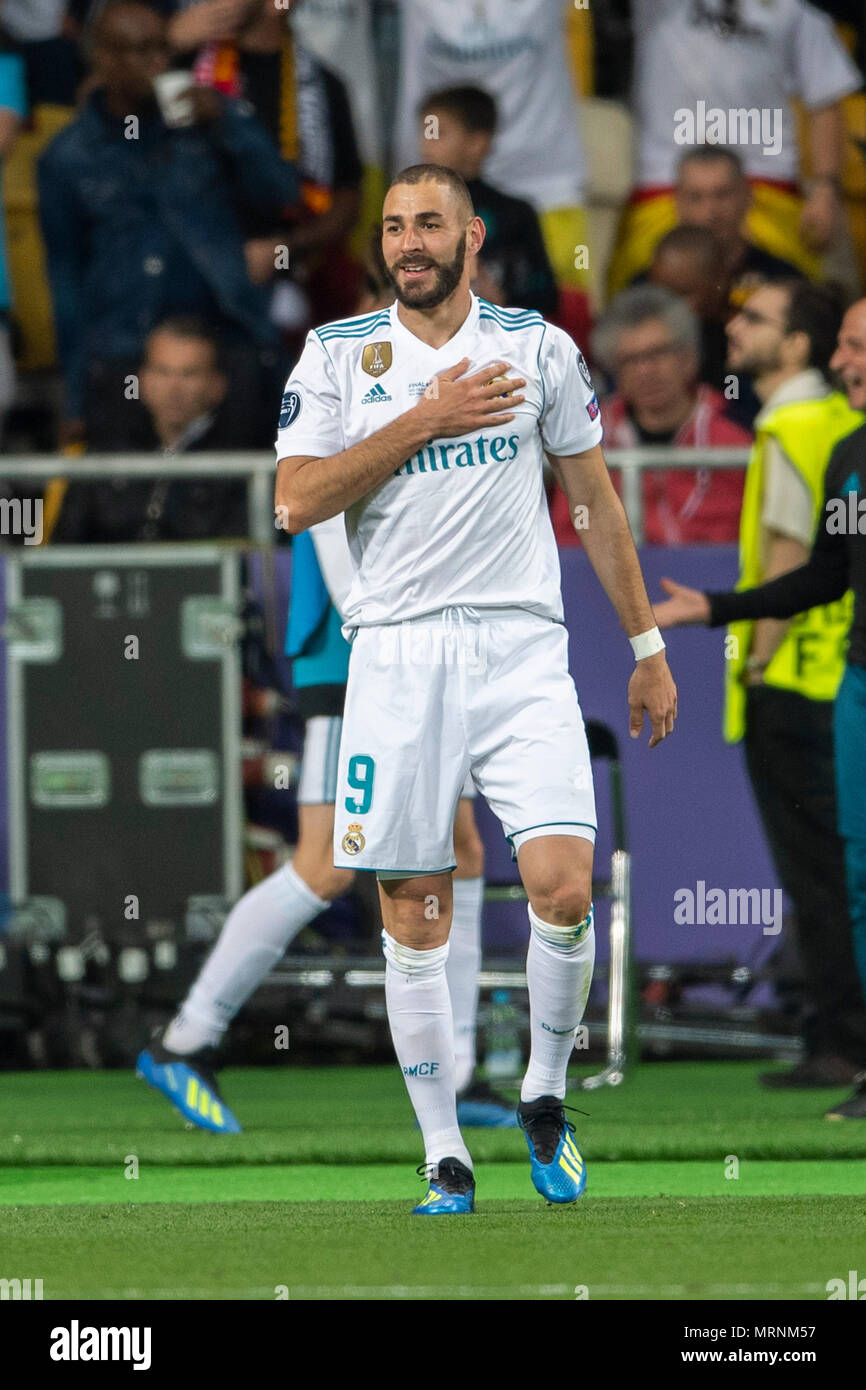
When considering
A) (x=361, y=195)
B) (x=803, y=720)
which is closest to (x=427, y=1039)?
(x=803, y=720)

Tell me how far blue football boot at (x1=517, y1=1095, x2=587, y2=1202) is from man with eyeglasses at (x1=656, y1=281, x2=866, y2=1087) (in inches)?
126

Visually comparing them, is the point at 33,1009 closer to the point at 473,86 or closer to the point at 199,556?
the point at 199,556

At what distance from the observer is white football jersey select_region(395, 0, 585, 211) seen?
471 inches

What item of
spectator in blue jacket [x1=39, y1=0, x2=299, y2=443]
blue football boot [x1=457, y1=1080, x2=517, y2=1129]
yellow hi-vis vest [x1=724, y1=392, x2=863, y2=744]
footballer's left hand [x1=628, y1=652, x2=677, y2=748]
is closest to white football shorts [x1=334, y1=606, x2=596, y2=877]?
footballer's left hand [x1=628, y1=652, x2=677, y2=748]

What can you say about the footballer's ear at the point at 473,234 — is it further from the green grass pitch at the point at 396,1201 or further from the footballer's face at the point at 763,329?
the footballer's face at the point at 763,329

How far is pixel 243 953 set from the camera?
7520mm

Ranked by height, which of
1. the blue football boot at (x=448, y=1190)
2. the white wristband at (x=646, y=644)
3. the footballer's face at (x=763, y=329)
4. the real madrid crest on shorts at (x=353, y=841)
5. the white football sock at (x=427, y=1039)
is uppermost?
the footballer's face at (x=763, y=329)

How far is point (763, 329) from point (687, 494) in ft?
4.74

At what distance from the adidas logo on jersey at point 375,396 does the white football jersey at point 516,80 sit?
260 inches

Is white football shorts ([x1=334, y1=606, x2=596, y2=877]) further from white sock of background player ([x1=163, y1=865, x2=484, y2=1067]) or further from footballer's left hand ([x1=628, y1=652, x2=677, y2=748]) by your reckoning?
white sock of background player ([x1=163, y1=865, x2=484, y2=1067])

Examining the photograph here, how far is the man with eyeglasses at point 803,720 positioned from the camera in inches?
338

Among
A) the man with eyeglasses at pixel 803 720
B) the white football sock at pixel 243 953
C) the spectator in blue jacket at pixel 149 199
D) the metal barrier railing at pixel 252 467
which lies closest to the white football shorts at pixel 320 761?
the white football sock at pixel 243 953
